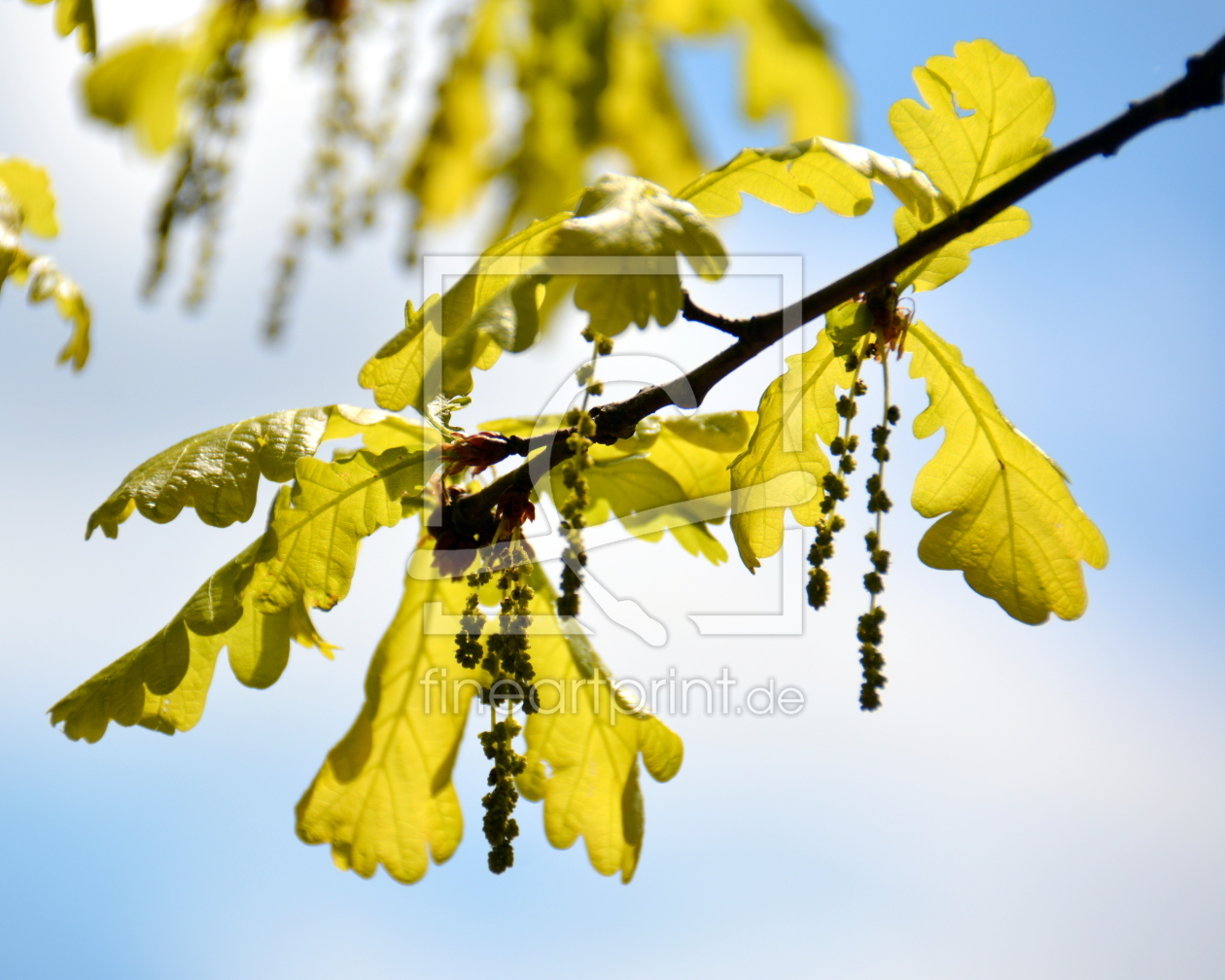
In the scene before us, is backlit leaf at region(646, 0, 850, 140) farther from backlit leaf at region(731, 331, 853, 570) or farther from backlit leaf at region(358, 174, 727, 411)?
backlit leaf at region(358, 174, 727, 411)

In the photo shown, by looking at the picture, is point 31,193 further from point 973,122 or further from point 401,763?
point 973,122

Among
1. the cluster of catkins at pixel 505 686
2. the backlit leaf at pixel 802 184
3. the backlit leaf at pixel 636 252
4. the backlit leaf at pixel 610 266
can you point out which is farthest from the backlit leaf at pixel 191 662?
the backlit leaf at pixel 802 184

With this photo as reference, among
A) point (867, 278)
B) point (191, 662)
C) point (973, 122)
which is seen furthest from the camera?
point (191, 662)

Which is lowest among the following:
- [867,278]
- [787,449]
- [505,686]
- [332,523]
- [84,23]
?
[505,686]

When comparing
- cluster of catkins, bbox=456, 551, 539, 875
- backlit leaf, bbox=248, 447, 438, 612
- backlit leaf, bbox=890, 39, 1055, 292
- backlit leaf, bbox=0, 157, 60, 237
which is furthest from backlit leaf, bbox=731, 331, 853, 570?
backlit leaf, bbox=0, 157, 60, 237

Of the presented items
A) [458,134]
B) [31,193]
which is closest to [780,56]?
[458,134]

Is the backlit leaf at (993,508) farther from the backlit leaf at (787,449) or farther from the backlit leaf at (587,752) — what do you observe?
the backlit leaf at (587,752)

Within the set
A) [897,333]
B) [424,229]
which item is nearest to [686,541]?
[897,333]
